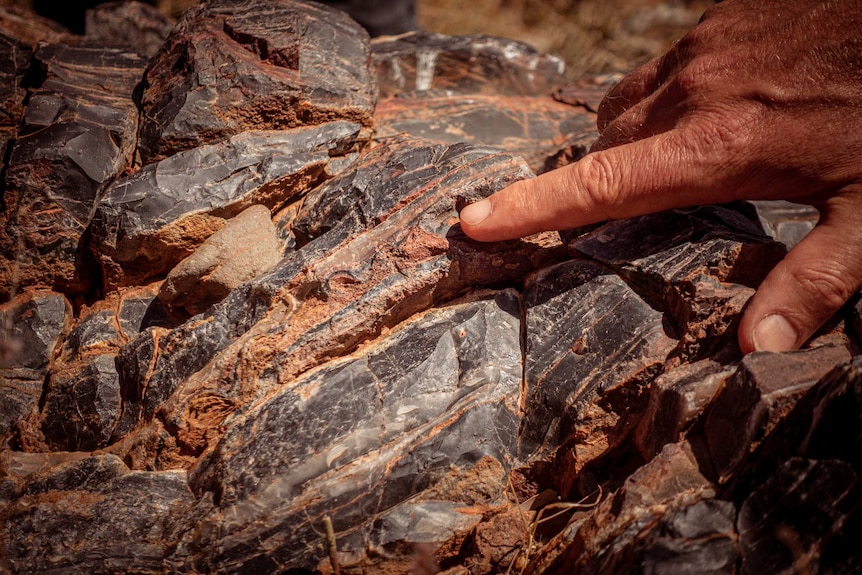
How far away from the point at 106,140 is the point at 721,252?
8.74ft

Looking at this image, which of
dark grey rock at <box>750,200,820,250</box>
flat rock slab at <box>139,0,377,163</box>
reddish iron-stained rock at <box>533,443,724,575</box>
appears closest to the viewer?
reddish iron-stained rock at <box>533,443,724,575</box>

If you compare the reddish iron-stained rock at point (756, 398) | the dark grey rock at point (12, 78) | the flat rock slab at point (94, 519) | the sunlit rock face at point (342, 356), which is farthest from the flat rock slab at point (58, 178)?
the reddish iron-stained rock at point (756, 398)

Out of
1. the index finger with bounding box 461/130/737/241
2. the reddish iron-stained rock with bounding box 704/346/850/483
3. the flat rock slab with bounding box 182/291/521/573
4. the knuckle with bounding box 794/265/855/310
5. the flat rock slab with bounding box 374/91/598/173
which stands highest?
the index finger with bounding box 461/130/737/241

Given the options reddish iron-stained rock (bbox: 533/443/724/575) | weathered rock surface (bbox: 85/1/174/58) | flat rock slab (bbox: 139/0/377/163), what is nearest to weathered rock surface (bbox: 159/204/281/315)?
flat rock slab (bbox: 139/0/377/163)

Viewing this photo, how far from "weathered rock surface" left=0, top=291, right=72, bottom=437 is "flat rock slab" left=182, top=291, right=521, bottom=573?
1.04 metres

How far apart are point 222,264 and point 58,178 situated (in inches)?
35.4

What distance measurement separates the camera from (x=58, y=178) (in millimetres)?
2672

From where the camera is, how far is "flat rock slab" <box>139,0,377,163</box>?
2752mm

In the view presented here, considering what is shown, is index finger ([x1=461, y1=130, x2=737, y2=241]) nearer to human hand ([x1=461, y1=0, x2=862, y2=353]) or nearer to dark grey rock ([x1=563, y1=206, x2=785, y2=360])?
human hand ([x1=461, y1=0, x2=862, y2=353])

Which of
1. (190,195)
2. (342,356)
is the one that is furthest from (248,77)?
(342,356)

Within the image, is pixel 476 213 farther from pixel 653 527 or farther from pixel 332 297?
pixel 653 527

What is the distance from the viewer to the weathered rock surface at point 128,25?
13.5 feet

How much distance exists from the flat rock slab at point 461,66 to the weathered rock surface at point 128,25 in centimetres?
156

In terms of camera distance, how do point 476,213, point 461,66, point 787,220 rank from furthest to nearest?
point 461,66 → point 787,220 → point 476,213
